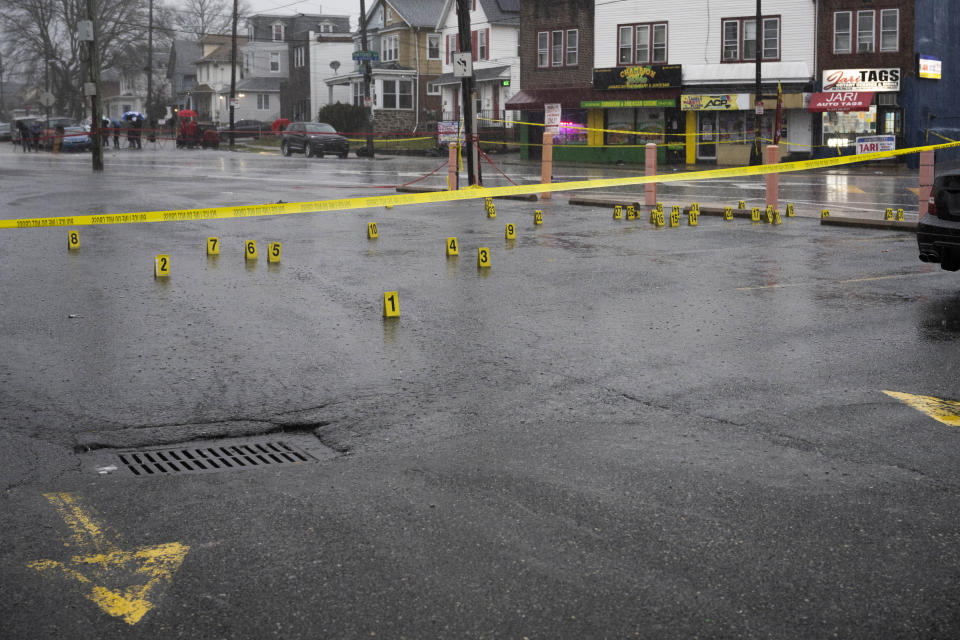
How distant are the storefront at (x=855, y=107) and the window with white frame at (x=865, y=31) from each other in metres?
0.95

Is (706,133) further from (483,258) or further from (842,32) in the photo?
(483,258)

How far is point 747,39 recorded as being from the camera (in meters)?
47.4

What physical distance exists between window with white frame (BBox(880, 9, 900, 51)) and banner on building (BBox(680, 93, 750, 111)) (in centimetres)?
577

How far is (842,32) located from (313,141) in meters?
23.4

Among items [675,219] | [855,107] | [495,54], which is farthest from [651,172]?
[495,54]

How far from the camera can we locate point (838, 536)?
4.49 meters

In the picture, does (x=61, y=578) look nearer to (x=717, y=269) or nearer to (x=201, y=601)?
(x=201, y=601)

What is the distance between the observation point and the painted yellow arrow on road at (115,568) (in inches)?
154

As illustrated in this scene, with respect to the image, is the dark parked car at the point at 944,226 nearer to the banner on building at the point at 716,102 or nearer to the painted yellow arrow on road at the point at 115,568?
the painted yellow arrow on road at the point at 115,568

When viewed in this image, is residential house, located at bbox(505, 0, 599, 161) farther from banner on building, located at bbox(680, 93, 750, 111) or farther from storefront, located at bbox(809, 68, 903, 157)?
storefront, located at bbox(809, 68, 903, 157)

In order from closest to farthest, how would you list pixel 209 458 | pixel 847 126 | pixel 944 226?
pixel 209 458 < pixel 944 226 < pixel 847 126

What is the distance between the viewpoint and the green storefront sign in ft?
163

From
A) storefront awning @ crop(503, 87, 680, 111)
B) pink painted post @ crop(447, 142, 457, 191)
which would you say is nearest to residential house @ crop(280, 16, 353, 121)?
storefront awning @ crop(503, 87, 680, 111)

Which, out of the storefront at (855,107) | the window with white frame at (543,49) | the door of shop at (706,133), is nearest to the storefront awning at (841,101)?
the storefront at (855,107)
